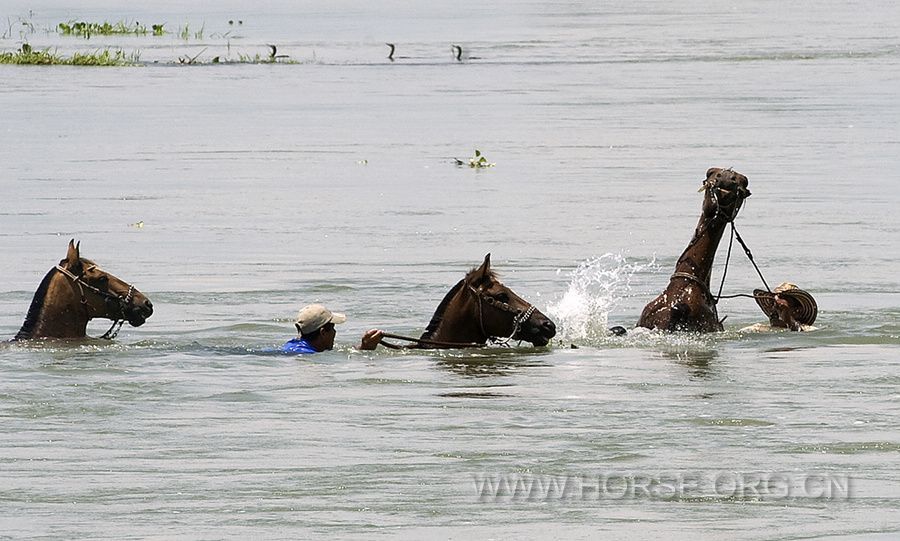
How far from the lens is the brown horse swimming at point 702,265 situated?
15.6 metres

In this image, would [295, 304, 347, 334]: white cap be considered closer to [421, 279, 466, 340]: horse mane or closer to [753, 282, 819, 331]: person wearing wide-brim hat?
[421, 279, 466, 340]: horse mane

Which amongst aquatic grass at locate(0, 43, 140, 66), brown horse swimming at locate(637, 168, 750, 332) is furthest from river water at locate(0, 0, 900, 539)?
aquatic grass at locate(0, 43, 140, 66)

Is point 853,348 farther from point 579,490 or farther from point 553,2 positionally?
point 553,2

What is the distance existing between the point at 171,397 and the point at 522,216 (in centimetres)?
1297

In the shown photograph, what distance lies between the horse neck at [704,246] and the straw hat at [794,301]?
806mm

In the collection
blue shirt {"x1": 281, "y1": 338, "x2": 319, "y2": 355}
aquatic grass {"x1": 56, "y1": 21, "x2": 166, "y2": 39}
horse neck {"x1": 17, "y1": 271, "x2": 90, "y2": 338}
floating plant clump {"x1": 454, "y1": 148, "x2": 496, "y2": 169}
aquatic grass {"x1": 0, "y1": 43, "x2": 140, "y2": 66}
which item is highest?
aquatic grass {"x1": 56, "y1": 21, "x2": 166, "y2": 39}

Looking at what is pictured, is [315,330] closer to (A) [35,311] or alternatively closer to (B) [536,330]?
(B) [536,330]

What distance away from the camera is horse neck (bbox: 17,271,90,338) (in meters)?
15.2

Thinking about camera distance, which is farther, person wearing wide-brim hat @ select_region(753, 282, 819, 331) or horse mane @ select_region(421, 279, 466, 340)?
person wearing wide-brim hat @ select_region(753, 282, 819, 331)

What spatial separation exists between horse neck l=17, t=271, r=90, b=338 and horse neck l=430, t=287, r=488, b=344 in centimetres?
267

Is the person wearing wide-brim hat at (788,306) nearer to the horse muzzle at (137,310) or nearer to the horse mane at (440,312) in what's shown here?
the horse mane at (440,312)

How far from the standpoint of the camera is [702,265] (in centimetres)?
1581

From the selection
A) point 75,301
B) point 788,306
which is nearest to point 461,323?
point 75,301

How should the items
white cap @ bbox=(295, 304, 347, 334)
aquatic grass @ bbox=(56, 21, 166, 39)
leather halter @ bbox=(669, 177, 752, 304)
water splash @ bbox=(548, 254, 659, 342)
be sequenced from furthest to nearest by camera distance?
aquatic grass @ bbox=(56, 21, 166, 39)
water splash @ bbox=(548, 254, 659, 342)
leather halter @ bbox=(669, 177, 752, 304)
white cap @ bbox=(295, 304, 347, 334)
